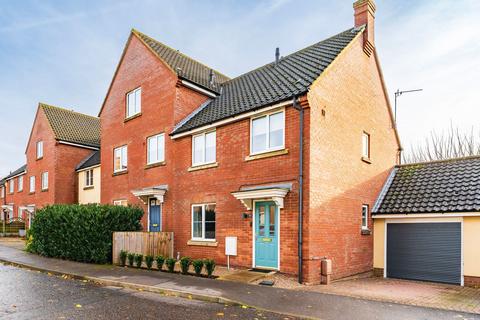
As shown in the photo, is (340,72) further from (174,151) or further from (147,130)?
(147,130)

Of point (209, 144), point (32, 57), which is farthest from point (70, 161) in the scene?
point (209, 144)

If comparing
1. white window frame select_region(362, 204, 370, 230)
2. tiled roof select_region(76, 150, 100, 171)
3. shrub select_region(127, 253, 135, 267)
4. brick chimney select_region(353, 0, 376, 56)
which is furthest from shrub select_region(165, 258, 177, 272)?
tiled roof select_region(76, 150, 100, 171)

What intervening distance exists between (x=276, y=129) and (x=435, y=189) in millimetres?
6745

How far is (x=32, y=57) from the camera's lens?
2069cm

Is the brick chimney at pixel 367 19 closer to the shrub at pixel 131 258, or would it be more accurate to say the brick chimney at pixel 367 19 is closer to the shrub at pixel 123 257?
the shrub at pixel 131 258

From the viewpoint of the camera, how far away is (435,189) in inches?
550

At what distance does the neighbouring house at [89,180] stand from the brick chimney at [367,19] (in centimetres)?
1902

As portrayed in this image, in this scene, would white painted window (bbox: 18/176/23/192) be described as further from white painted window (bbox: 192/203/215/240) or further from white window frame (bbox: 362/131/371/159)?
white window frame (bbox: 362/131/371/159)

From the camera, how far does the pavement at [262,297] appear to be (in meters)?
7.76

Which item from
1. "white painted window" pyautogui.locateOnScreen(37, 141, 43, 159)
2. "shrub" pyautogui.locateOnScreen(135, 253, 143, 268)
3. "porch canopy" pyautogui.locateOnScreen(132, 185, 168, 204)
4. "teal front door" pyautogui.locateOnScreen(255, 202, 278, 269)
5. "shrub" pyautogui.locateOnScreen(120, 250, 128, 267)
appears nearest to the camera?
"teal front door" pyautogui.locateOnScreen(255, 202, 278, 269)

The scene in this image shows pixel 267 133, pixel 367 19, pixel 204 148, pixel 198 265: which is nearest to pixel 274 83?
pixel 267 133

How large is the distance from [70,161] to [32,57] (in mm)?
9998

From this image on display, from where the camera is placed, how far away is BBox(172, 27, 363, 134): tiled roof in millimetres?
12953

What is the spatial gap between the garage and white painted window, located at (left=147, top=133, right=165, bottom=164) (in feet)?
34.5
